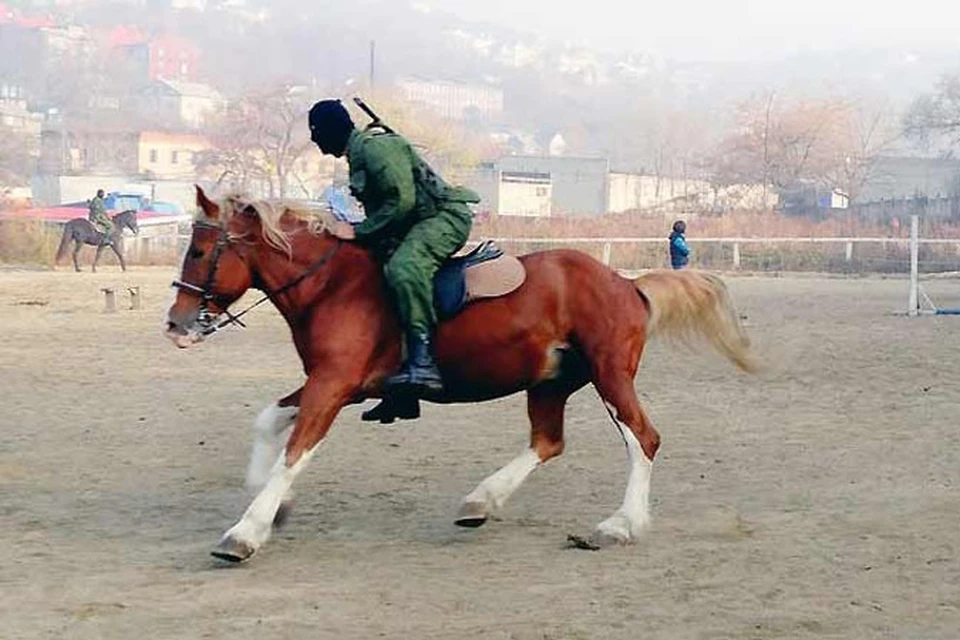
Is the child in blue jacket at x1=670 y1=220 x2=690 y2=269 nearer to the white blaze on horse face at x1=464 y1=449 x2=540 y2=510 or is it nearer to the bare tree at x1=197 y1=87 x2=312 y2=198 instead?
the white blaze on horse face at x1=464 y1=449 x2=540 y2=510

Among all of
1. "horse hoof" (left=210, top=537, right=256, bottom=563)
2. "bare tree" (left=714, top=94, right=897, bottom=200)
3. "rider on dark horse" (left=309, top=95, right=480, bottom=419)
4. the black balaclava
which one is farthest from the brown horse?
"bare tree" (left=714, top=94, right=897, bottom=200)

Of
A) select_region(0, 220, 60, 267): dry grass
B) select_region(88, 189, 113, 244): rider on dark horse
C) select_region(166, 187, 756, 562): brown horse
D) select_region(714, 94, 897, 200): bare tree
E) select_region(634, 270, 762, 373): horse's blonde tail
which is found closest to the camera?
select_region(166, 187, 756, 562): brown horse

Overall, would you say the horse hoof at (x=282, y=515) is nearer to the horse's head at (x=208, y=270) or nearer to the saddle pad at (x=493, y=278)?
the horse's head at (x=208, y=270)

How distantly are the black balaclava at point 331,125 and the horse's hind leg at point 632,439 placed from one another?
1.94 m

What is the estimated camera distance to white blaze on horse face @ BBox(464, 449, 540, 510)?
330 inches

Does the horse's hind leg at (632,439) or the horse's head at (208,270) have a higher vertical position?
the horse's head at (208,270)

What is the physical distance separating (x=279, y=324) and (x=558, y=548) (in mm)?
16452

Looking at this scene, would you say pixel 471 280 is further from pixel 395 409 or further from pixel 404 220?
pixel 395 409

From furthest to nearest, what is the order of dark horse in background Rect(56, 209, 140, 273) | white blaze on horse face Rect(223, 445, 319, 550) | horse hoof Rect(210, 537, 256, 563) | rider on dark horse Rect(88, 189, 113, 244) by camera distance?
1. dark horse in background Rect(56, 209, 140, 273)
2. rider on dark horse Rect(88, 189, 113, 244)
3. white blaze on horse face Rect(223, 445, 319, 550)
4. horse hoof Rect(210, 537, 256, 563)

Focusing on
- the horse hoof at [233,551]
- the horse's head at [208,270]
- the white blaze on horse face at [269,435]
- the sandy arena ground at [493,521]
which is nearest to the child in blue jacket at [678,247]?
the sandy arena ground at [493,521]

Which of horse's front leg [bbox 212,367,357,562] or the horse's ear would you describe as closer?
horse's front leg [bbox 212,367,357,562]

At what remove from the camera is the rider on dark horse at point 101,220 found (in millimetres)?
35906

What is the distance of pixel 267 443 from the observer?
8.45 m

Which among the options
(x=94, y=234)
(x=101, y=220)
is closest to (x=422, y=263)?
(x=101, y=220)
